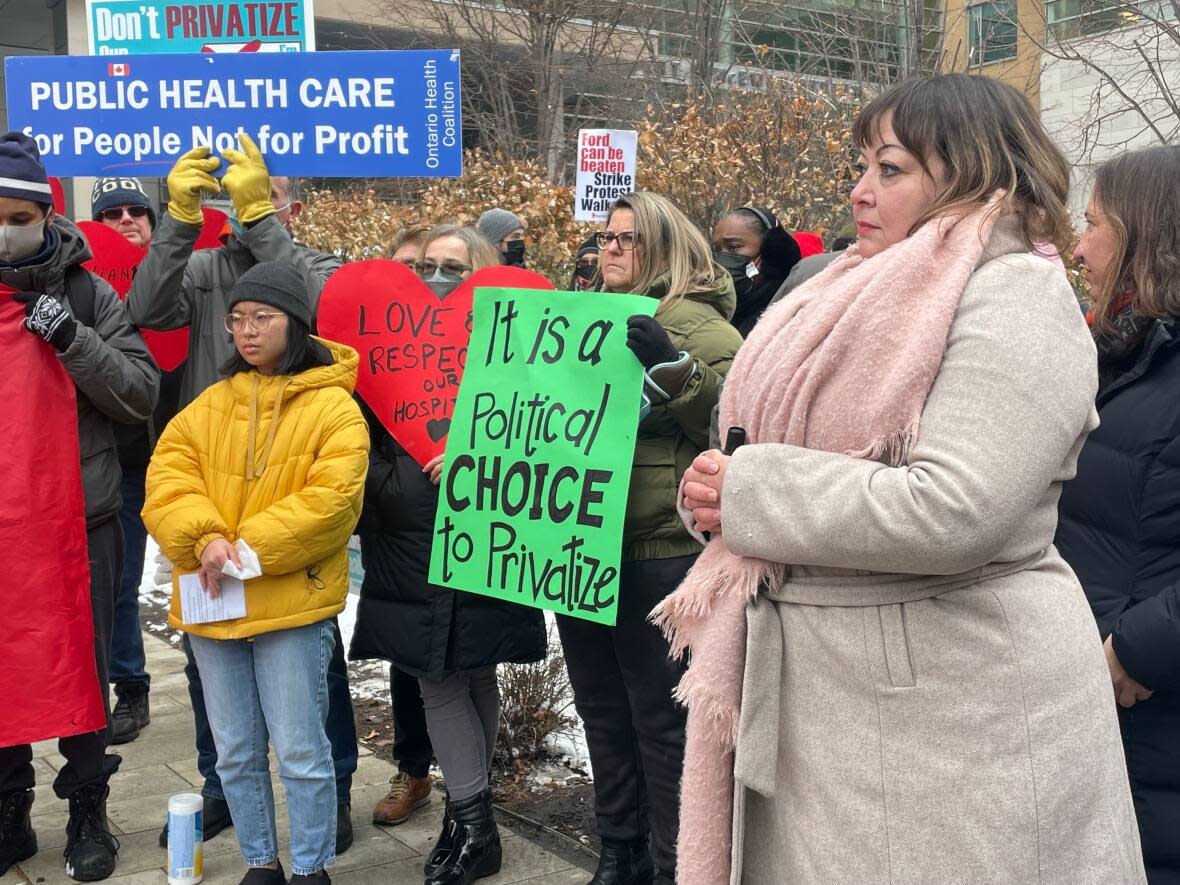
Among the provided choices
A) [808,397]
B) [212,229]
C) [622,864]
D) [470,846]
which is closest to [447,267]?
[212,229]

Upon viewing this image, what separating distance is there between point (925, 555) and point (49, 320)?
10.1 ft

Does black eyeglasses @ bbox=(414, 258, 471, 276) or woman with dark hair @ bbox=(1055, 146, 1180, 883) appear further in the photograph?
black eyeglasses @ bbox=(414, 258, 471, 276)

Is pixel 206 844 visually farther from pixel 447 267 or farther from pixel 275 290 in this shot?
pixel 447 267

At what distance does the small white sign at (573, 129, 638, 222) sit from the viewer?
32.1ft

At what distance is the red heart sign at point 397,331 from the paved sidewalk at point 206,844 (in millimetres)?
1432

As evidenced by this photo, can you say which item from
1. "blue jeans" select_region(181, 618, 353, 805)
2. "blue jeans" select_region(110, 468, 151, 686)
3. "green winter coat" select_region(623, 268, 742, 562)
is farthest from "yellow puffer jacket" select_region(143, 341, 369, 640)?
"blue jeans" select_region(110, 468, 151, 686)

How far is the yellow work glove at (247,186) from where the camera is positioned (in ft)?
14.8

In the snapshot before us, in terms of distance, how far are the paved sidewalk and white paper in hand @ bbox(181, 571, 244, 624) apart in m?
1.01


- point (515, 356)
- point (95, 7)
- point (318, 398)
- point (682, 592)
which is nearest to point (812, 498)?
point (682, 592)

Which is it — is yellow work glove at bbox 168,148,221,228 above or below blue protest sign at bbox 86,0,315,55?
below

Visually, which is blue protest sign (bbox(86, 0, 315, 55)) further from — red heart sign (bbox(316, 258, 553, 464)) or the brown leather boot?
the brown leather boot

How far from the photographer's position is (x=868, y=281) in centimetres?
211

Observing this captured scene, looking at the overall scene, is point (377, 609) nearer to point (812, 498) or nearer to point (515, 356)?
point (515, 356)

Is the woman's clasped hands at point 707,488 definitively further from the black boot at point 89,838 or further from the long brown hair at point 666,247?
the black boot at point 89,838
